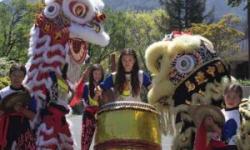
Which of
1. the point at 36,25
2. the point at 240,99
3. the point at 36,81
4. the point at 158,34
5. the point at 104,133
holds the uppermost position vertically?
the point at 158,34

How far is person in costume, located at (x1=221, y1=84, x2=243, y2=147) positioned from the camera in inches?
227

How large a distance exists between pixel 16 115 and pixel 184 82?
171cm

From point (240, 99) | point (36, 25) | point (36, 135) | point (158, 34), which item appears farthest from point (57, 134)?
point (158, 34)

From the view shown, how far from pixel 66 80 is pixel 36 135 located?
68 cm

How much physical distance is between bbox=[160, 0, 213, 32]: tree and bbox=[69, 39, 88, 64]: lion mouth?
1816 inches

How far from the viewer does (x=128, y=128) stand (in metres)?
5.41

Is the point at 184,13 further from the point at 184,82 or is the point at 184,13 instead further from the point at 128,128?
the point at 128,128

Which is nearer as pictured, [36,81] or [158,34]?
[36,81]

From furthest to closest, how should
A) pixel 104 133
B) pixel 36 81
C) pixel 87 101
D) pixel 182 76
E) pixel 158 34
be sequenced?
1. pixel 158 34
2. pixel 87 101
3. pixel 36 81
4. pixel 182 76
5. pixel 104 133

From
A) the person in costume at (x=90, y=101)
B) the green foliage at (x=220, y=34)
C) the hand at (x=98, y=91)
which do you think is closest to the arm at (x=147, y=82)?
the hand at (x=98, y=91)

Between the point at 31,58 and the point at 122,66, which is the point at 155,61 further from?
the point at 31,58

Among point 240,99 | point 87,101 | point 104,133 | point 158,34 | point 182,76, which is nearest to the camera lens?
point 104,133

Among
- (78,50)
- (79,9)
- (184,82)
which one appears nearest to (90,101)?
(78,50)

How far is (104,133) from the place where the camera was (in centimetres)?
550
